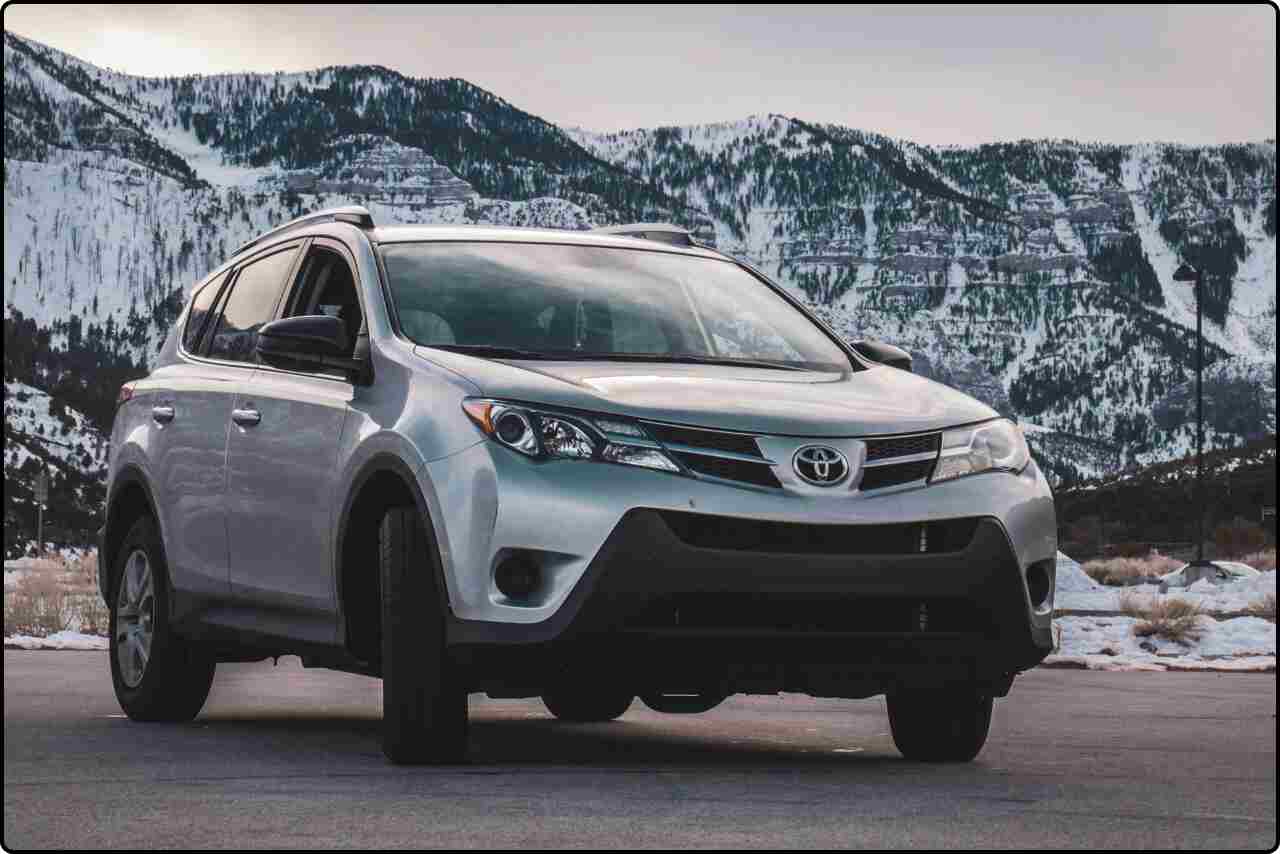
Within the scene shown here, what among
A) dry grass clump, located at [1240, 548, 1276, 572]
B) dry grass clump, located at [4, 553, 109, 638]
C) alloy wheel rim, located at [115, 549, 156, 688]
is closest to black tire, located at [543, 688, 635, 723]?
alloy wheel rim, located at [115, 549, 156, 688]

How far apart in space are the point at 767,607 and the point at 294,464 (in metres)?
2.17

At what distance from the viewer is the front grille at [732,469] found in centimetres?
685

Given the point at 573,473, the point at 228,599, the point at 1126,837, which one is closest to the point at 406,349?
the point at 573,473

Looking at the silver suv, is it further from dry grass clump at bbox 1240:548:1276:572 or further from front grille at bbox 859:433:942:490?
dry grass clump at bbox 1240:548:1276:572

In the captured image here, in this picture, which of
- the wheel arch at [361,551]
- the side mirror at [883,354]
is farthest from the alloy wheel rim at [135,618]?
the side mirror at [883,354]

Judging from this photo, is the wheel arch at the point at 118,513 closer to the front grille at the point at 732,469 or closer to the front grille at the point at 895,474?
the front grille at the point at 732,469

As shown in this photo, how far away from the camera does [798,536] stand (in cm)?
684

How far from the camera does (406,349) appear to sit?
7676 millimetres

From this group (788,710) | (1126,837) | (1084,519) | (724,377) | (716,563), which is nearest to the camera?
(1126,837)

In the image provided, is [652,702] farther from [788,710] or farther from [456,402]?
[788,710]

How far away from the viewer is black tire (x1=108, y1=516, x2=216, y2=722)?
9523 millimetres

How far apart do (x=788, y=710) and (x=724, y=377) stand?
484cm

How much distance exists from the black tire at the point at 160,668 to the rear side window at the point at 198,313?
88 cm

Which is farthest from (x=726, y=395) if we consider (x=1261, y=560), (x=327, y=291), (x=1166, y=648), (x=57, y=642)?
Answer: (x=1261, y=560)
